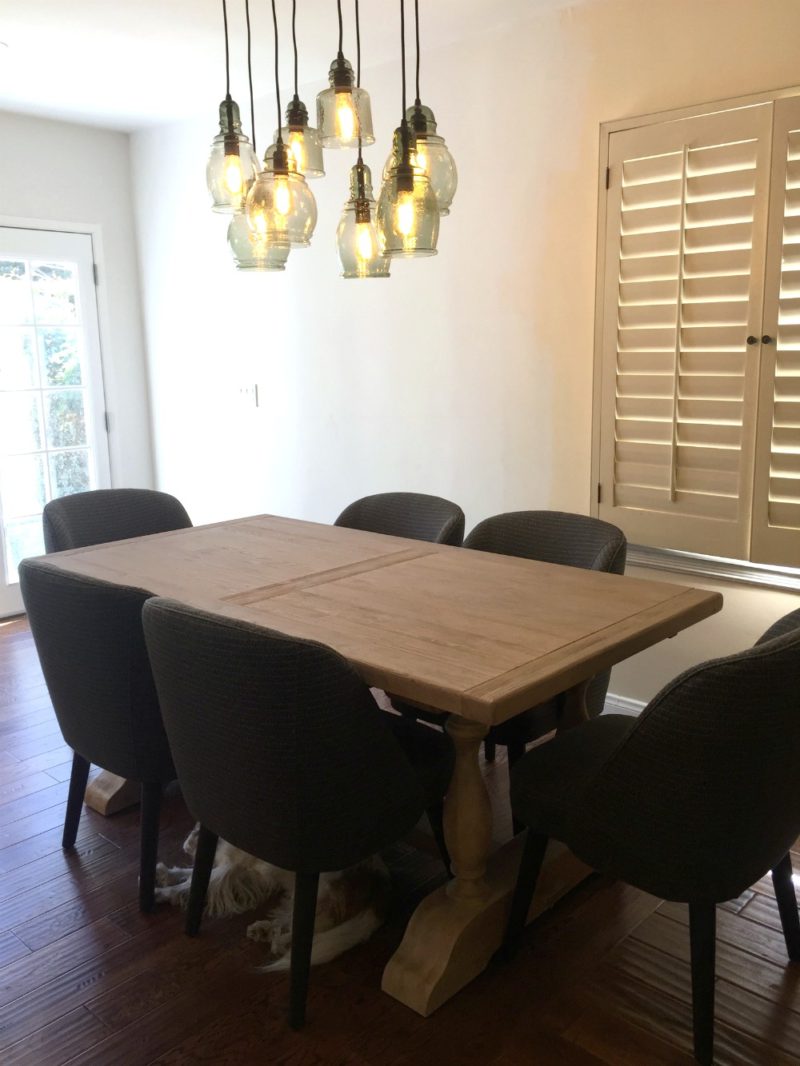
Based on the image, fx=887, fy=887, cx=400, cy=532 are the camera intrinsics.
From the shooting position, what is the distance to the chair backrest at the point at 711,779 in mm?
1412

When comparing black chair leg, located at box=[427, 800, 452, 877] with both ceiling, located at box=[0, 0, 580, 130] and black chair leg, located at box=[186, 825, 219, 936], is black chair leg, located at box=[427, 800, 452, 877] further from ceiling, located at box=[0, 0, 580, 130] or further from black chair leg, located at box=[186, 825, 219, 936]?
ceiling, located at box=[0, 0, 580, 130]

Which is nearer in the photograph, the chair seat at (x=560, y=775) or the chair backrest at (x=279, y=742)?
the chair backrest at (x=279, y=742)

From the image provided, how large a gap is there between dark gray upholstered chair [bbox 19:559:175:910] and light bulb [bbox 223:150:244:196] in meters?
1.03

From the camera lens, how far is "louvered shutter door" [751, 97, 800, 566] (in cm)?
253

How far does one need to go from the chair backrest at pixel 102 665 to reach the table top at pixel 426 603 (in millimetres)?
203

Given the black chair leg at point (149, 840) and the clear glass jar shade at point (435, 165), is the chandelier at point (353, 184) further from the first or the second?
the black chair leg at point (149, 840)

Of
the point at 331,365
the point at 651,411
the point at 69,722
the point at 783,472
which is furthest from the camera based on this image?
the point at 331,365

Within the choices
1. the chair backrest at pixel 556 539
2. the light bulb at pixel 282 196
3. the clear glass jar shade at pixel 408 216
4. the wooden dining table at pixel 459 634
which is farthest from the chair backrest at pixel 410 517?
the light bulb at pixel 282 196

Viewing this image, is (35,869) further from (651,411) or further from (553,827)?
(651,411)

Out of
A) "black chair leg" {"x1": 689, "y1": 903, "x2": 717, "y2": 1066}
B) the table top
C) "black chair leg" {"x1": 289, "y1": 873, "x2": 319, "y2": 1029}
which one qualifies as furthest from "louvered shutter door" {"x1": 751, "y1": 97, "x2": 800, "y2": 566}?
"black chair leg" {"x1": 289, "y1": 873, "x2": 319, "y2": 1029}

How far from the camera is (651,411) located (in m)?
2.94

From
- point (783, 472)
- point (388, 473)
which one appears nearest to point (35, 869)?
point (388, 473)

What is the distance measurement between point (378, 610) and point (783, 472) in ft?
4.57

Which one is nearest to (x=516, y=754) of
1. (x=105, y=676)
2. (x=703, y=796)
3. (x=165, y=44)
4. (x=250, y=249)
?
(x=703, y=796)
